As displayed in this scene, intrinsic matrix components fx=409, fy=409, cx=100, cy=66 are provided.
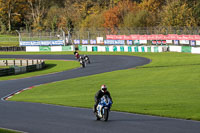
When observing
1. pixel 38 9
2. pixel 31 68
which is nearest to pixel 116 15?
pixel 38 9

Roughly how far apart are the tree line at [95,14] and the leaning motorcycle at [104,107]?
72.4 metres

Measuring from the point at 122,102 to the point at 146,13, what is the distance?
8044cm

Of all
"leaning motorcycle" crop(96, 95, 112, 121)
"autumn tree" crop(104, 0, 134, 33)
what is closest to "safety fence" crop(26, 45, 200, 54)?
"autumn tree" crop(104, 0, 134, 33)

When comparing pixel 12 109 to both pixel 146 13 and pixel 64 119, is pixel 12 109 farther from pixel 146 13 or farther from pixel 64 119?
pixel 146 13

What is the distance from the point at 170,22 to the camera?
305ft

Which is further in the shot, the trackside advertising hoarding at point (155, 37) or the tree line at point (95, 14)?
the tree line at point (95, 14)

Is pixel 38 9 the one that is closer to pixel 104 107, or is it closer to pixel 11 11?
pixel 11 11

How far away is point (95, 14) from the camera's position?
117 metres

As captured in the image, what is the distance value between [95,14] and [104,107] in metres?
103

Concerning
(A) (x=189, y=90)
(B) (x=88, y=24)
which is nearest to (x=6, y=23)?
(B) (x=88, y=24)

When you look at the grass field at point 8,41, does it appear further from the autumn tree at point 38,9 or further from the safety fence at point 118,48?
the autumn tree at point 38,9

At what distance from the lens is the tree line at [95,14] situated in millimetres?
94500

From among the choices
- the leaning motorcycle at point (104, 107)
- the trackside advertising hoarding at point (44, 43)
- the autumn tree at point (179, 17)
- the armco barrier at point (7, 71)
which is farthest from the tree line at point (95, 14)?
the leaning motorcycle at point (104, 107)

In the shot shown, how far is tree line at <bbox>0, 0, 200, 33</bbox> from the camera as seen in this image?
3720 inches
